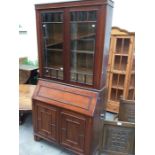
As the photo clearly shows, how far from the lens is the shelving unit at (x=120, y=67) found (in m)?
2.60

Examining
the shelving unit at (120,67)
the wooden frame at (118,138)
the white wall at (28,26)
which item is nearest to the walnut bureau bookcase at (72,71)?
the wooden frame at (118,138)

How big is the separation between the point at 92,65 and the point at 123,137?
3.03ft

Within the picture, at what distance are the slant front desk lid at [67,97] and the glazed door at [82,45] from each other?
0.42ft

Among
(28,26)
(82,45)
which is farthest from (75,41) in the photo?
(28,26)

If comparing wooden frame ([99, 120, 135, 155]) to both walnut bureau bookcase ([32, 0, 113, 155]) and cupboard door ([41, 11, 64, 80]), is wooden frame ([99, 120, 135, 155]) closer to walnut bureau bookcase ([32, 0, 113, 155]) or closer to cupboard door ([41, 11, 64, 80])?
walnut bureau bookcase ([32, 0, 113, 155])

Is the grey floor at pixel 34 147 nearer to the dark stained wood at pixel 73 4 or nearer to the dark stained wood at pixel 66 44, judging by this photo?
the dark stained wood at pixel 66 44

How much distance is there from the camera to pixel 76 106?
1.78 meters

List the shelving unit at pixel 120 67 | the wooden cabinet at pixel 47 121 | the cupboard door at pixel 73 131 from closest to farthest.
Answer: the cupboard door at pixel 73 131
the wooden cabinet at pixel 47 121
the shelving unit at pixel 120 67

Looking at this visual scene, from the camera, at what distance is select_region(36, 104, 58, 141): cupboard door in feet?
6.48

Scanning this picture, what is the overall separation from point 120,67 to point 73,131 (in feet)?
4.84

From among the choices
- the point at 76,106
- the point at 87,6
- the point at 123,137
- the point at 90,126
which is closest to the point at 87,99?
the point at 76,106

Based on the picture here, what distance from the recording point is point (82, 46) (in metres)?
1.88

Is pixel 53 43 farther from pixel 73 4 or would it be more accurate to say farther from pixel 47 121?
pixel 47 121
